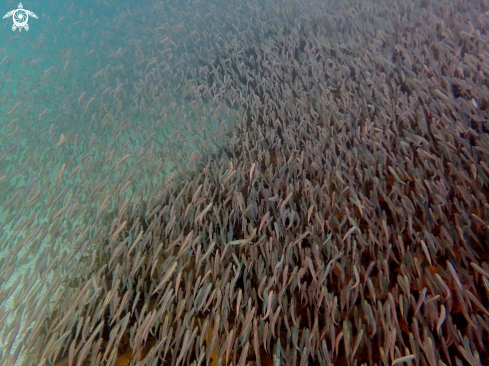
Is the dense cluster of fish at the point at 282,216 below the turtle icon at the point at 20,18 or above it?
below

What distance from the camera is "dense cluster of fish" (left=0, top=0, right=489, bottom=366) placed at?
57.1 inches

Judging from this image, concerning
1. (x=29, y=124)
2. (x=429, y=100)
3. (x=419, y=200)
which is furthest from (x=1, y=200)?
(x=429, y=100)

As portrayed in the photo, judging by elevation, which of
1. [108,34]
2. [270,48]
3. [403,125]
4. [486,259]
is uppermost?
[108,34]

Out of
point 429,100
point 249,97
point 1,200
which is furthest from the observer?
point 249,97

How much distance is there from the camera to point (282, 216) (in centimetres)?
204

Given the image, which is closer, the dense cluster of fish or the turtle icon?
the dense cluster of fish

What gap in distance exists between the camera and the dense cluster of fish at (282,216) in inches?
57.1

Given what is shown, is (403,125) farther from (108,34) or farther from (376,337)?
(108,34)

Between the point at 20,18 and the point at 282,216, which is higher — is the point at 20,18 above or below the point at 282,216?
above

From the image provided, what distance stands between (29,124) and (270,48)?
174 inches

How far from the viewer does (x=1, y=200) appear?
3566mm

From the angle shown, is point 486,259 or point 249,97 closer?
point 486,259

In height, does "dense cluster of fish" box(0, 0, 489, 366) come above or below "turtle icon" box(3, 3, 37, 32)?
below

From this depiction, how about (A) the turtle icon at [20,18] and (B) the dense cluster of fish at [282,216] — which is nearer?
(B) the dense cluster of fish at [282,216]
